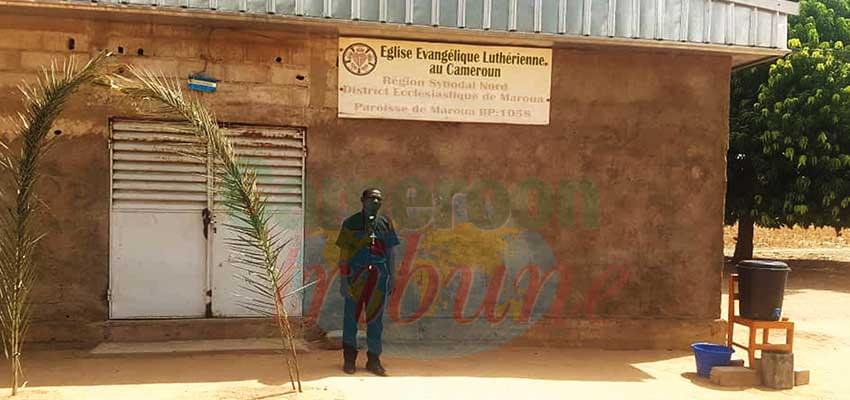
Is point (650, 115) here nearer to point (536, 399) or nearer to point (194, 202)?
point (536, 399)

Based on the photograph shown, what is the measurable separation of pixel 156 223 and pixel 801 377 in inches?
248

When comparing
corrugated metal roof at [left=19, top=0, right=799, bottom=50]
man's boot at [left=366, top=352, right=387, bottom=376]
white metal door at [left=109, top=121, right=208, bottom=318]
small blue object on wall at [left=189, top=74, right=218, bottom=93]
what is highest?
corrugated metal roof at [left=19, top=0, right=799, bottom=50]

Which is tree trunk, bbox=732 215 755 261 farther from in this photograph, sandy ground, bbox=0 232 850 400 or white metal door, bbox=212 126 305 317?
white metal door, bbox=212 126 305 317

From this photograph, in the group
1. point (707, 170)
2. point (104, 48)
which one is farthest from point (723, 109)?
point (104, 48)

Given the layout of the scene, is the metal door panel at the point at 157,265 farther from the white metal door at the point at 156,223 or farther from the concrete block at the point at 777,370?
the concrete block at the point at 777,370

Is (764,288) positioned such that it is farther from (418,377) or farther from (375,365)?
(375,365)

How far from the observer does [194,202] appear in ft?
24.2

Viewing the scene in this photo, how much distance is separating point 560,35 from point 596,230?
2127 millimetres

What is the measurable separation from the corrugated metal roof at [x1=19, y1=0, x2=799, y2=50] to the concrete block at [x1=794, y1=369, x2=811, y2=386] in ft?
10.8

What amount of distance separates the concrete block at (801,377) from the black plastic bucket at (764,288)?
0.58 meters

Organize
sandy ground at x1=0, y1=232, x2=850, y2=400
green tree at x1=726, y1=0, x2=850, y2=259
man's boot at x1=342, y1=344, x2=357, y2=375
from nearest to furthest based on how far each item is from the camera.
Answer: sandy ground at x1=0, y1=232, x2=850, y2=400 < man's boot at x1=342, y1=344, x2=357, y2=375 < green tree at x1=726, y1=0, x2=850, y2=259

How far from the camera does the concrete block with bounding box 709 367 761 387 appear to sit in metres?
6.92

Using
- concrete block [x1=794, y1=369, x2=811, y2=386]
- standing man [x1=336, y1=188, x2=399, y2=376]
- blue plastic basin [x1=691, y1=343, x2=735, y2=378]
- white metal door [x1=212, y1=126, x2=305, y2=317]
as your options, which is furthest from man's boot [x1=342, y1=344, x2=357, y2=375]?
concrete block [x1=794, y1=369, x2=811, y2=386]

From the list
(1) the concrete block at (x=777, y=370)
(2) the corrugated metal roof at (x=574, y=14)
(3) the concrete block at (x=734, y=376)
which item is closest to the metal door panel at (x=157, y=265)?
(2) the corrugated metal roof at (x=574, y=14)
